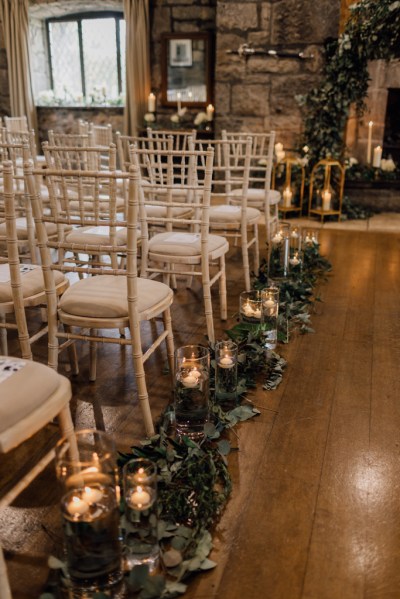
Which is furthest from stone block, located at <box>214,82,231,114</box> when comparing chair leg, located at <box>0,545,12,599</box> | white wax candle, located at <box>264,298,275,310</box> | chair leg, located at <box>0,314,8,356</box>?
chair leg, located at <box>0,545,12,599</box>

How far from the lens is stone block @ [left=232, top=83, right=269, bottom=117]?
5957mm

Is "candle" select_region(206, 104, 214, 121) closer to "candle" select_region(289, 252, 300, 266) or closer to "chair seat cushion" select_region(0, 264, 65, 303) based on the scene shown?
"candle" select_region(289, 252, 300, 266)

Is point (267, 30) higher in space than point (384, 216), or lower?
higher

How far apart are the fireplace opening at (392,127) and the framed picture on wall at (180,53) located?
2421 millimetres

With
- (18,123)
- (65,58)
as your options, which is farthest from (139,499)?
(65,58)

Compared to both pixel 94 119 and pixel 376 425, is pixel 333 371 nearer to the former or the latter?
pixel 376 425

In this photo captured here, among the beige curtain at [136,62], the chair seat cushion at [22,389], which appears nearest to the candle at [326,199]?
the beige curtain at [136,62]

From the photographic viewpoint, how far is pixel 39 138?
768 cm

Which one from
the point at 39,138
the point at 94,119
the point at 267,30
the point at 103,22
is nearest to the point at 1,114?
the point at 39,138

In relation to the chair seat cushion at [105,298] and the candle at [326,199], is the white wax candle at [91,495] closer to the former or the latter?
the chair seat cushion at [105,298]

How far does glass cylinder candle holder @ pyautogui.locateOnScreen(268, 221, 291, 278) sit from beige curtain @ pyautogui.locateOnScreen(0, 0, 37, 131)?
15.9 feet

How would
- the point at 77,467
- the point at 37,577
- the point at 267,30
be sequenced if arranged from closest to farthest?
1. the point at 77,467
2. the point at 37,577
3. the point at 267,30

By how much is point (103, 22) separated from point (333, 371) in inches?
260

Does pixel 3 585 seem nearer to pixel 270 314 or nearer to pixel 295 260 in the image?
pixel 270 314
